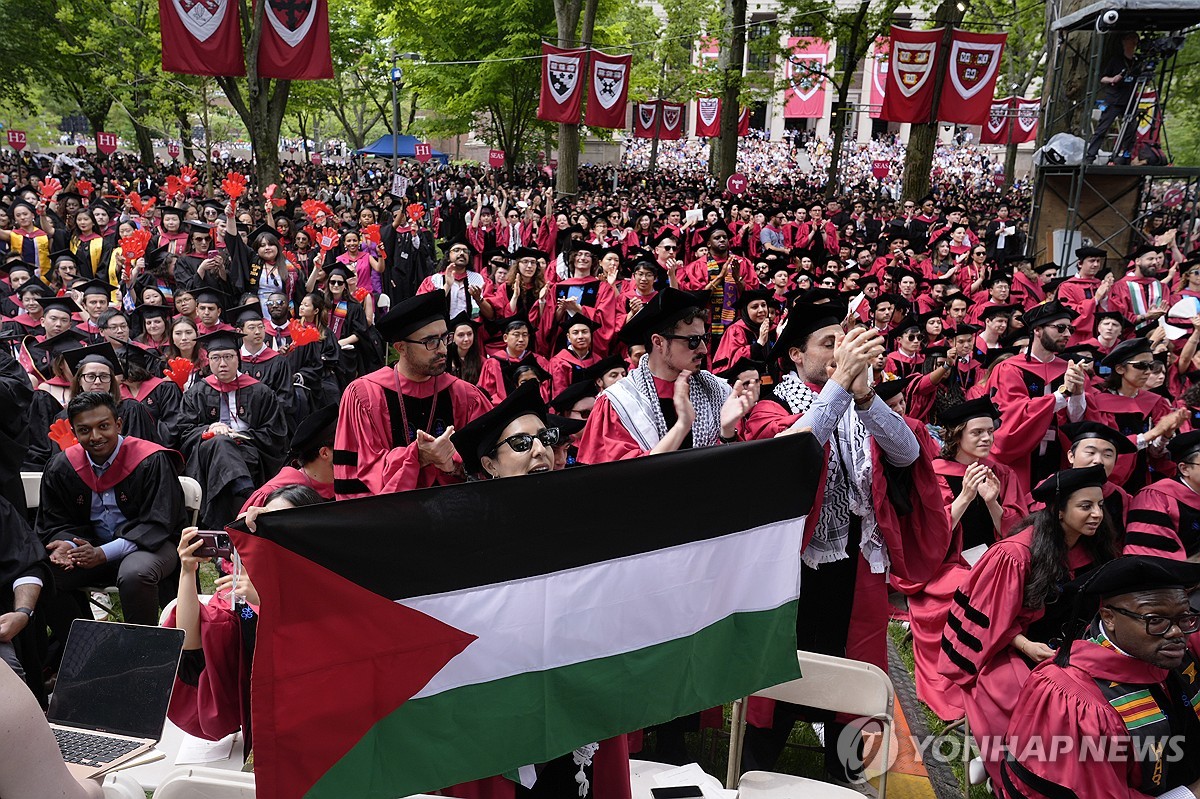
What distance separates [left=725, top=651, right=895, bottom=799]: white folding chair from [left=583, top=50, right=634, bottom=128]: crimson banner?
1780 cm

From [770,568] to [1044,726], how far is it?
46.8 inches

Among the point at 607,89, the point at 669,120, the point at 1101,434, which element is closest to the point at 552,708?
the point at 1101,434

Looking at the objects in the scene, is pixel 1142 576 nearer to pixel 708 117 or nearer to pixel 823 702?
pixel 823 702

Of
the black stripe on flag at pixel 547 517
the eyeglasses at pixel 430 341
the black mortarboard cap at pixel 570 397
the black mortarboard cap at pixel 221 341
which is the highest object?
the eyeglasses at pixel 430 341

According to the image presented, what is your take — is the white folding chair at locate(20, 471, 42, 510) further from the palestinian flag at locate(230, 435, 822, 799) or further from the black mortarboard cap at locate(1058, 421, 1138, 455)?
the black mortarboard cap at locate(1058, 421, 1138, 455)

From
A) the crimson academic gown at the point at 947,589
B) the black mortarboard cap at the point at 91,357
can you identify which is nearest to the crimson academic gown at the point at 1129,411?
the crimson academic gown at the point at 947,589

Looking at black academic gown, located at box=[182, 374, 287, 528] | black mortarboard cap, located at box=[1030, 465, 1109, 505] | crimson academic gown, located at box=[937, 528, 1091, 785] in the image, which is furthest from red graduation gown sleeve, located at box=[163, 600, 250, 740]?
black mortarboard cap, located at box=[1030, 465, 1109, 505]

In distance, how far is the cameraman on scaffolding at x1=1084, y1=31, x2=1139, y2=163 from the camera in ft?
46.5

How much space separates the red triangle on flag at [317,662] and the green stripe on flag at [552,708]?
0.06 metres

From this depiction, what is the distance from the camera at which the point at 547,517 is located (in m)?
2.87

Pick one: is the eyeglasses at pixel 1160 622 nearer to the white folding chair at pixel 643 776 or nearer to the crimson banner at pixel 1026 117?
the white folding chair at pixel 643 776

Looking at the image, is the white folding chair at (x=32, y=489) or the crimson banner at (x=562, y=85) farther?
the crimson banner at (x=562, y=85)

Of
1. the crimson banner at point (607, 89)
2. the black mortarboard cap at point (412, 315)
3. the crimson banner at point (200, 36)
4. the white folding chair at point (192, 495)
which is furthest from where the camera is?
the crimson banner at point (607, 89)

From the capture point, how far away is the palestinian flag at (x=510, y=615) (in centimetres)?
254
